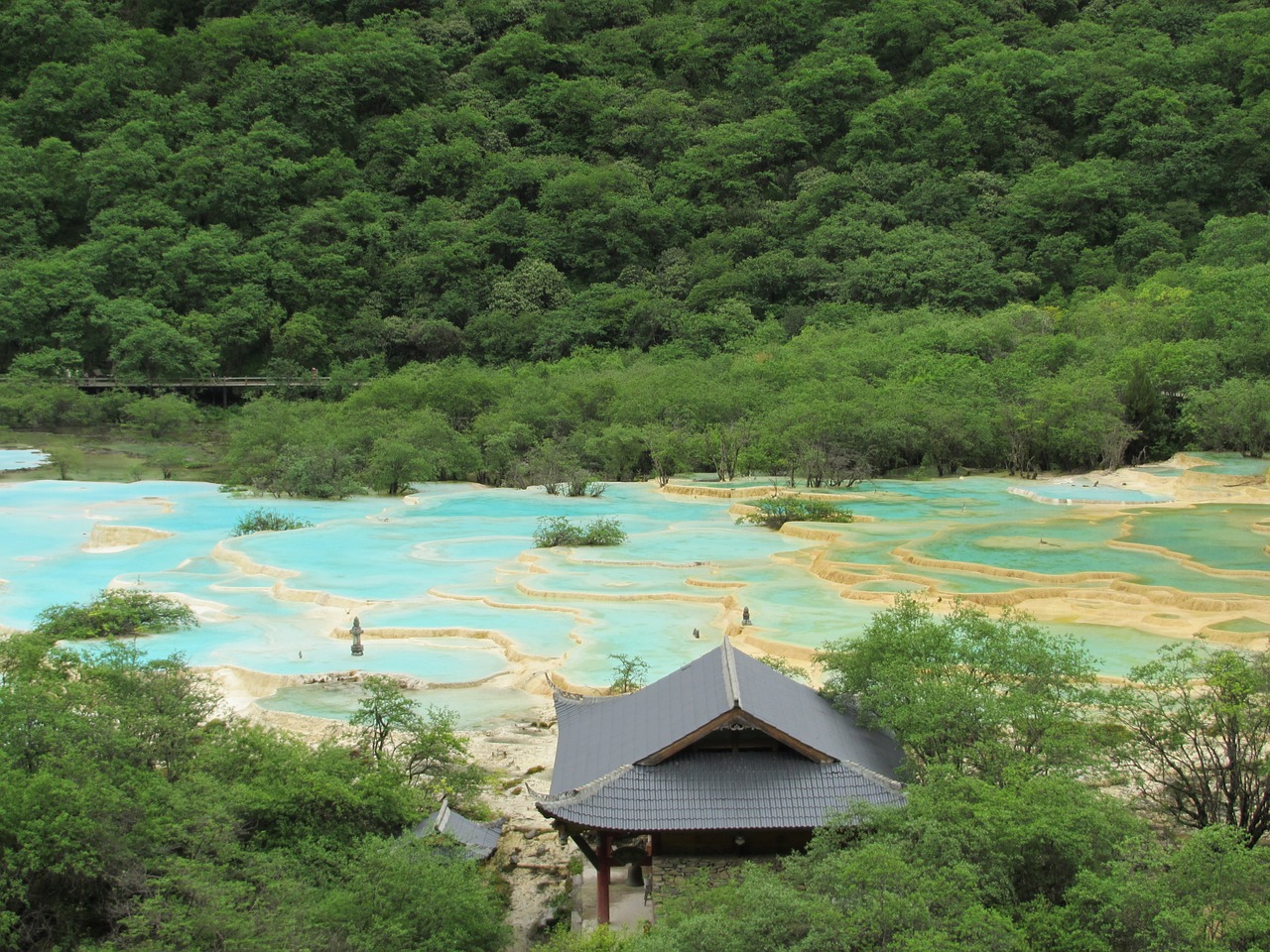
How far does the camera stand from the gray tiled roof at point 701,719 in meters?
10.3

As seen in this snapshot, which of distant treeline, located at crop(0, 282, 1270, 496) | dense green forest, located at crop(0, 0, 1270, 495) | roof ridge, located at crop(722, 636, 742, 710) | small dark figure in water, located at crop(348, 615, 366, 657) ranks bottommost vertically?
small dark figure in water, located at crop(348, 615, 366, 657)

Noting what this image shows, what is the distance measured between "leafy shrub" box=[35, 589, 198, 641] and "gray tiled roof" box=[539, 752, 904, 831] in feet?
38.3

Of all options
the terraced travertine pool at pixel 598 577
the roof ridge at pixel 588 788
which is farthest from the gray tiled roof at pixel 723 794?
the terraced travertine pool at pixel 598 577

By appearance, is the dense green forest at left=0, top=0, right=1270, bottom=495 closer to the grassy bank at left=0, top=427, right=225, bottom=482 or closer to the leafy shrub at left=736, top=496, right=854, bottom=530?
the grassy bank at left=0, top=427, right=225, bottom=482

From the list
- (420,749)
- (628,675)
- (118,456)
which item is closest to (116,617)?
(628,675)

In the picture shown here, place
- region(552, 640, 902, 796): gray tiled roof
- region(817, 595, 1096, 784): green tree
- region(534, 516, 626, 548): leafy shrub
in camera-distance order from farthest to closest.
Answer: region(534, 516, 626, 548): leafy shrub → region(817, 595, 1096, 784): green tree → region(552, 640, 902, 796): gray tiled roof

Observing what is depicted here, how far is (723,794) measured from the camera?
1001 centimetres

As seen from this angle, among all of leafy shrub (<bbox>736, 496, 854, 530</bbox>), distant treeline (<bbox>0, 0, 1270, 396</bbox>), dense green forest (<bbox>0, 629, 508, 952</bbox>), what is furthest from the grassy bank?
dense green forest (<bbox>0, 629, 508, 952</bbox>)

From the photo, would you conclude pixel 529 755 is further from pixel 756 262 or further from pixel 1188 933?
pixel 756 262

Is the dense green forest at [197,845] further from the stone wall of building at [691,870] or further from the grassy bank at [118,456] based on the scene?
the grassy bank at [118,456]

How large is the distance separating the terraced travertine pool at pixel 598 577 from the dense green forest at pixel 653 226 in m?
6.61

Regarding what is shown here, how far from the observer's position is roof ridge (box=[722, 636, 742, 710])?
10090 mm

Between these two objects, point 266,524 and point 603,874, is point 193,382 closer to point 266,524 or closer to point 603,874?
point 266,524

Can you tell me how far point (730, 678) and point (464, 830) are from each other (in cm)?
301
